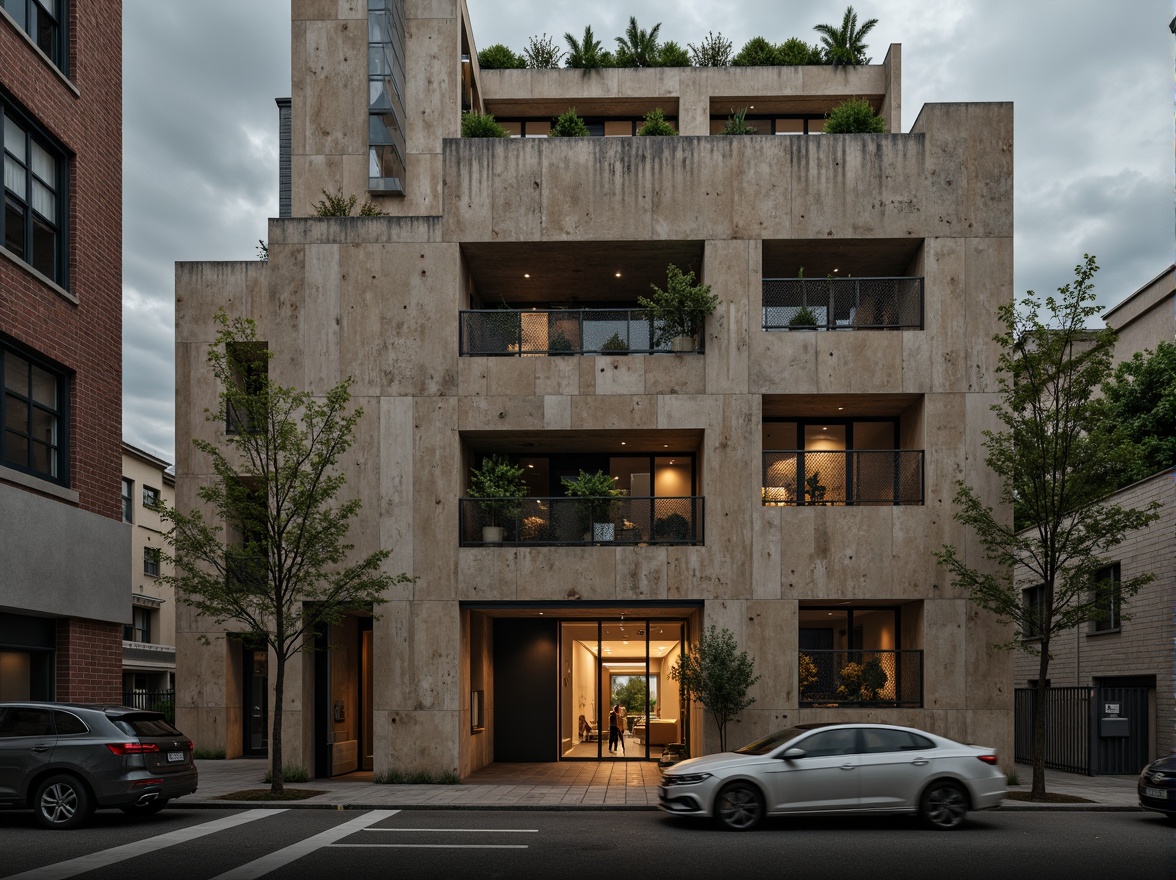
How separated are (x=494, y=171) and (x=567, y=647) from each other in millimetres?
11365

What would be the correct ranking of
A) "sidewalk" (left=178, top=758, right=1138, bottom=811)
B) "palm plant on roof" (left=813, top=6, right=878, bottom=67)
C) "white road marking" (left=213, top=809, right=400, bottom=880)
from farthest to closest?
"palm plant on roof" (left=813, top=6, right=878, bottom=67) < "sidewalk" (left=178, top=758, right=1138, bottom=811) < "white road marking" (left=213, top=809, right=400, bottom=880)

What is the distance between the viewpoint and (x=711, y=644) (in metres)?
20.1

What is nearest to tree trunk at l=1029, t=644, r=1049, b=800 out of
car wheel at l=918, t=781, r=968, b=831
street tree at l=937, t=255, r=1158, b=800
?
street tree at l=937, t=255, r=1158, b=800

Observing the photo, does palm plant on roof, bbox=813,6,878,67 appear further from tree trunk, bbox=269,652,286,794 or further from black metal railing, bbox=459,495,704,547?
tree trunk, bbox=269,652,286,794

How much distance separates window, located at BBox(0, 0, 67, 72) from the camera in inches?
682

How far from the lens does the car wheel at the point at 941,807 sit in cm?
1405

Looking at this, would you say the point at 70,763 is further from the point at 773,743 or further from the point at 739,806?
the point at 773,743

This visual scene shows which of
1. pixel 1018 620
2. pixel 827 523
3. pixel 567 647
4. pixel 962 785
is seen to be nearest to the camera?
pixel 962 785

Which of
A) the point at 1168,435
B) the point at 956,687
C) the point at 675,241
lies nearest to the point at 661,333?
the point at 675,241

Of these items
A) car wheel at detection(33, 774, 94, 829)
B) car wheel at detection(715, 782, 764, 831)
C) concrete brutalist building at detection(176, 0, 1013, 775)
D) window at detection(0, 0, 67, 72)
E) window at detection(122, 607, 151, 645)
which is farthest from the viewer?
window at detection(122, 607, 151, 645)

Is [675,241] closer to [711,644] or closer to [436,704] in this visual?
[711,644]

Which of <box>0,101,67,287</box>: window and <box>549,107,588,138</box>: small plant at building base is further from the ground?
<box>549,107,588,138</box>: small plant at building base

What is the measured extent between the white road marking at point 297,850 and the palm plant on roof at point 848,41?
2538 cm

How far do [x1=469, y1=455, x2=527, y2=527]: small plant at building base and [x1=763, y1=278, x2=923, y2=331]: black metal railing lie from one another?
6.22 meters
